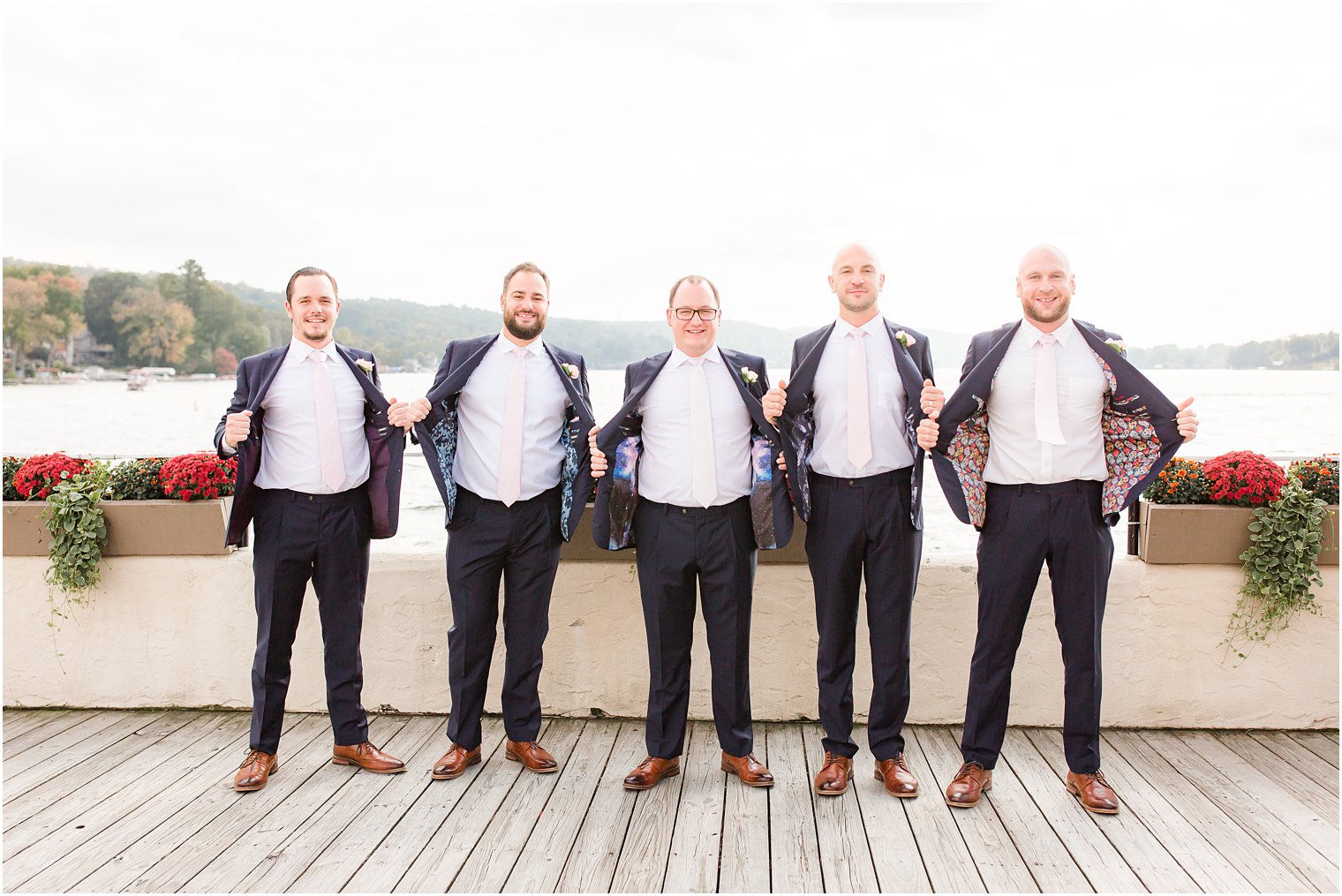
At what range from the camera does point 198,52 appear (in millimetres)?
63750

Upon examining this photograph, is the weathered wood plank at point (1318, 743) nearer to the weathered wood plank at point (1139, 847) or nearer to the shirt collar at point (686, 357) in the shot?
Result: the weathered wood plank at point (1139, 847)

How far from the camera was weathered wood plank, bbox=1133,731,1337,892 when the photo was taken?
2.70m

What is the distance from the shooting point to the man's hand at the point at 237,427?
3.13 m

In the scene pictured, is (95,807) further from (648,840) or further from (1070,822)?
(1070,822)

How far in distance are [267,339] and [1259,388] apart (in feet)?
231

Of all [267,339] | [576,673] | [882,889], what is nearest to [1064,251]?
[882,889]

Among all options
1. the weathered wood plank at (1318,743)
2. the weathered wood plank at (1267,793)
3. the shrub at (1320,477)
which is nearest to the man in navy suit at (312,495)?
the weathered wood plank at (1267,793)

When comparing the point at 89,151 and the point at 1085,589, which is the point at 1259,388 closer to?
the point at 1085,589

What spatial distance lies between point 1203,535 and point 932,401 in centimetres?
161

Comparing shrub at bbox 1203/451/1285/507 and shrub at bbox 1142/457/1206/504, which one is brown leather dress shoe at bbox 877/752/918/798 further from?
shrub at bbox 1203/451/1285/507

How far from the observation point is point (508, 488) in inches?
129

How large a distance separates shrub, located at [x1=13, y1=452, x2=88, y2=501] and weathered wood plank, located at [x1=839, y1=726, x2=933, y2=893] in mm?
3702

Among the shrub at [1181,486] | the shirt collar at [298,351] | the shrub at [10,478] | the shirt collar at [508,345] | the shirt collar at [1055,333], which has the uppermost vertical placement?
the shirt collar at [1055,333]

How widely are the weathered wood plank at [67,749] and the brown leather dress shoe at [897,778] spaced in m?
3.10
